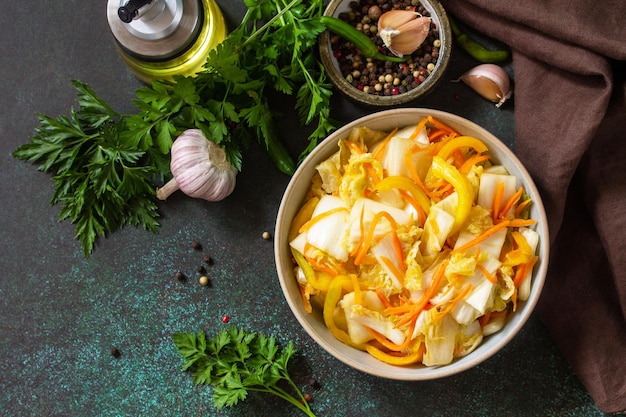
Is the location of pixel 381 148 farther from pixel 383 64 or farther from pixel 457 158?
pixel 383 64

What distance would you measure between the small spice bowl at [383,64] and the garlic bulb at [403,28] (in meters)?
0.05

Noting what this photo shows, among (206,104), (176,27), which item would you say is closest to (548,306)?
(206,104)

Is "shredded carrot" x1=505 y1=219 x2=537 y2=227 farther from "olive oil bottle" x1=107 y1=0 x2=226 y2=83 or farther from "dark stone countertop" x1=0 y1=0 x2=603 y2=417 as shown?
"olive oil bottle" x1=107 y1=0 x2=226 y2=83

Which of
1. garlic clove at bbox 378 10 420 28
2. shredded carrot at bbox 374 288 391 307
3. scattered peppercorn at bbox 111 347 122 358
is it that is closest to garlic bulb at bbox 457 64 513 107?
garlic clove at bbox 378 10 420 28

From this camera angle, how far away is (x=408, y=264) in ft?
5.98

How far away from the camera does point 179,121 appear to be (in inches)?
82.0

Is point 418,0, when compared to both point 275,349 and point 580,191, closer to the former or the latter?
point 580,191

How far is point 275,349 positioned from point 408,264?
598 mm

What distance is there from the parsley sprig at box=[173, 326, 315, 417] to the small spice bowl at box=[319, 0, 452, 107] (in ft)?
2.75

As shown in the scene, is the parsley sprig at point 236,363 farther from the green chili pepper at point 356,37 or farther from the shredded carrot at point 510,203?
the green chili pepper at point 356,37

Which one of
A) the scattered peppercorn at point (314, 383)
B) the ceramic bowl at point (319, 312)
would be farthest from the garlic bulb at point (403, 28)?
the scattered peppercorn at point (314, 383)

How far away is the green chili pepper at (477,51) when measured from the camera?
85.5 inches

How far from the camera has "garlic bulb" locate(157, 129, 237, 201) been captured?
2.07 metres

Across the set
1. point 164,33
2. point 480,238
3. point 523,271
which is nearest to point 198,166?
point 164,33
